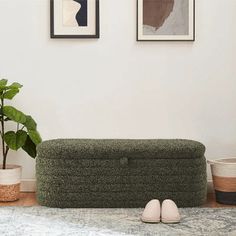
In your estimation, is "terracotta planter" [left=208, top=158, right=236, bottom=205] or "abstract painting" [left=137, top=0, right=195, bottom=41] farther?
"abstract painting" [left=137, top=0, right=195, bottom=41]

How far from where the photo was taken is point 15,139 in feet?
11.5

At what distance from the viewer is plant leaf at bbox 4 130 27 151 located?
3465 millimetres

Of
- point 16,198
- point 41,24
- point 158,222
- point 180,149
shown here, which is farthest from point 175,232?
point 41,24

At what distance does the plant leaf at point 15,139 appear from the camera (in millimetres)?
3465

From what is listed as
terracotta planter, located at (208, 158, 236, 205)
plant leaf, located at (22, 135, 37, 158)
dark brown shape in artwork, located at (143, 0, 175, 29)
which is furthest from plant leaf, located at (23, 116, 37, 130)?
terracotta planter, located at (208, 158, 236, 205)

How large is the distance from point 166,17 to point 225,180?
1.13 metres

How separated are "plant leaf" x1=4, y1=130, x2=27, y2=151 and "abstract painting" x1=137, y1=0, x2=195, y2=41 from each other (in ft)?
3.23

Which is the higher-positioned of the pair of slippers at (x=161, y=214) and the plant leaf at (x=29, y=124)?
the plant leaf at (x=29, y=124)

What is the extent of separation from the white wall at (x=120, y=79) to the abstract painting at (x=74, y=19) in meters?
0.05

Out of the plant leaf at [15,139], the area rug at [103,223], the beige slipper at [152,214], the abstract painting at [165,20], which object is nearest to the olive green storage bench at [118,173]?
the area rug at [103,223]

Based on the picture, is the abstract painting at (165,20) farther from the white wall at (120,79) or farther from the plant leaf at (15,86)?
the plant leaf at (15,86)

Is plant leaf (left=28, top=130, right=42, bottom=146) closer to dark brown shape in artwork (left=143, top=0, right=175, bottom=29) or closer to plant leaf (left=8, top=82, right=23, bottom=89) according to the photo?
plant leaf (left=8, top=82, right=23, bottom=89)

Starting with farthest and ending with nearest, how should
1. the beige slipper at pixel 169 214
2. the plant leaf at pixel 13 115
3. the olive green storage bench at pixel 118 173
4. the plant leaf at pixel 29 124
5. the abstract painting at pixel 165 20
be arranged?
the abstract painting at pixel 165 20, the plant leaf at pixel 29 124, the plant leaf at pixel 13 115, the olive green storage bench at pixel 118 173, the beige slipper at pixel 169 214

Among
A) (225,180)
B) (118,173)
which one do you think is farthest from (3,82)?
(225,180)
